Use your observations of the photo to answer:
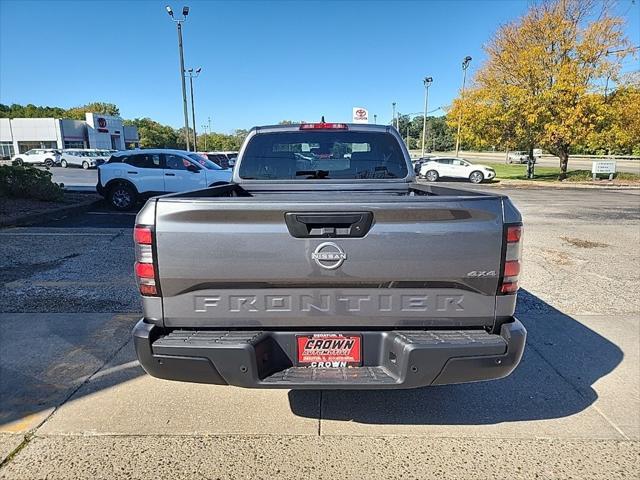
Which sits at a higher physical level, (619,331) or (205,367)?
(205,367)

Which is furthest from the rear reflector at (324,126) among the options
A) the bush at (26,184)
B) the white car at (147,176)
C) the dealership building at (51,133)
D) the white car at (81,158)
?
the dealership building at (51,133)

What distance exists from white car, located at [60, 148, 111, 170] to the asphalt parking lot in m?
38.1

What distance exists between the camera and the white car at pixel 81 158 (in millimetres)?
38219

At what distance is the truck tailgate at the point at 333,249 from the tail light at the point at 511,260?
48 mm

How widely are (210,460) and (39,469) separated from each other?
38.5 inches

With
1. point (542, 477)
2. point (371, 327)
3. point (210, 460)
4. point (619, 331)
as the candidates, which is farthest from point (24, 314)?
point (619, 331)

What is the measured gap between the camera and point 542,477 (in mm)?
2434

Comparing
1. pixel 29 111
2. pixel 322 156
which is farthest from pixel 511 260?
pixel 29 111

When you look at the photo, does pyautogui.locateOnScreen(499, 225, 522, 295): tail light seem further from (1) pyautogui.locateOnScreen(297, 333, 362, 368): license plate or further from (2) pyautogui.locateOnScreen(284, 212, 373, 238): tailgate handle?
(1) pyautogui.locateOnScreen(297, 333, 362, 368): license plate

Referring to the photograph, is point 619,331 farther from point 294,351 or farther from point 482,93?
point 482,93

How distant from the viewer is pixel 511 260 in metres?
2.30

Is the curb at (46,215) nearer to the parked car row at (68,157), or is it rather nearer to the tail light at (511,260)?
the tail light at (511,260)

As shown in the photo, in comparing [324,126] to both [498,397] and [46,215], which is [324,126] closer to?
[498,397]

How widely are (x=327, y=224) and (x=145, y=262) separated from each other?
1003 mm
